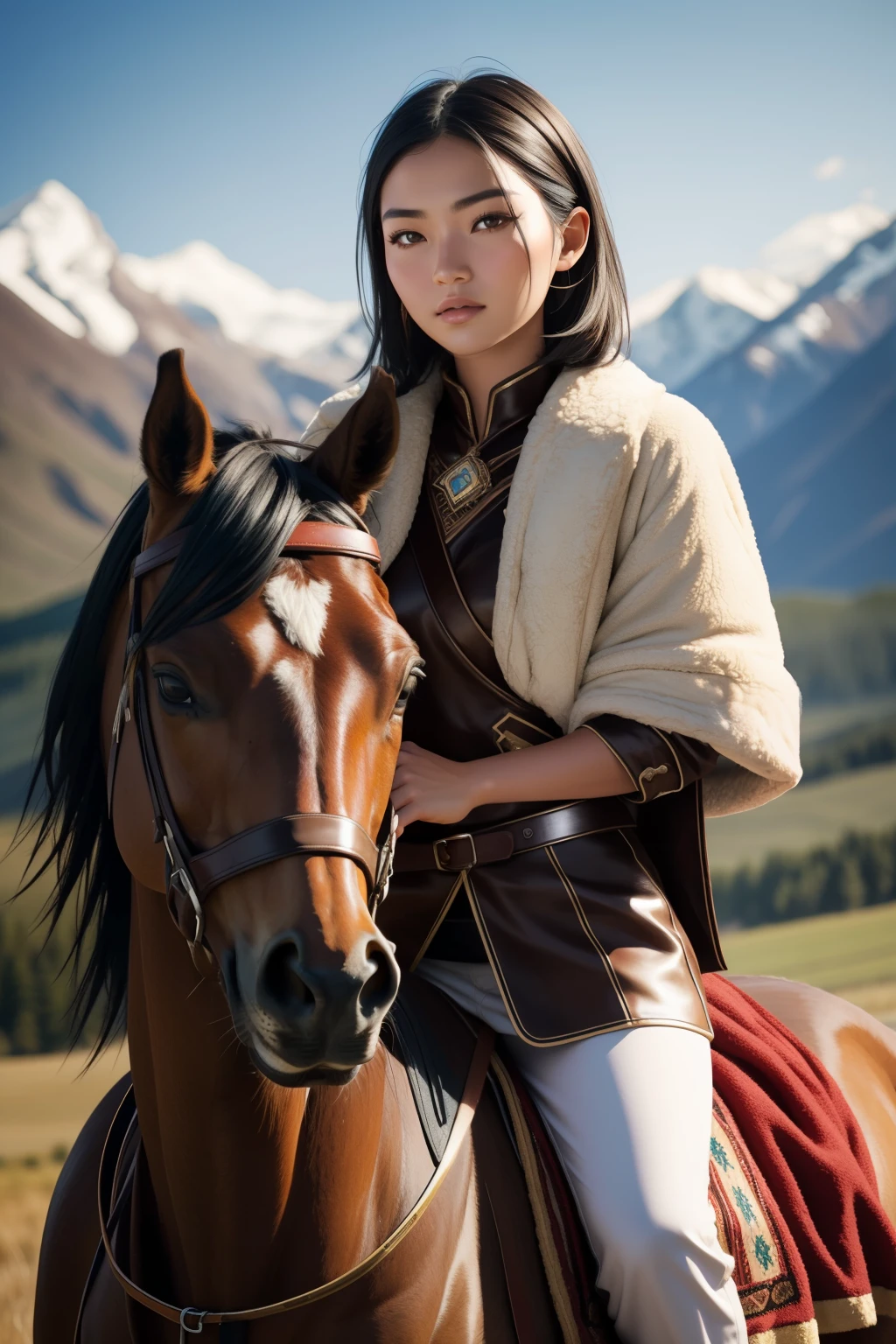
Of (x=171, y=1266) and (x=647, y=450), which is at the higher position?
(x=647, y=450)

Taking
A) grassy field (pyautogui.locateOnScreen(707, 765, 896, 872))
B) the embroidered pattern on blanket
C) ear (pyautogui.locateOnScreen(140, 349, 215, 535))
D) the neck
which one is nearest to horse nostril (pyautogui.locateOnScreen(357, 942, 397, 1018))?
ear (pyautogui.locateOnScreen(140, 349, 215, 535))

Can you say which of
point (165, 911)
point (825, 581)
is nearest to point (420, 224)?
point (165, 911)

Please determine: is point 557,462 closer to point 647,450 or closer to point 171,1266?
point 647,450

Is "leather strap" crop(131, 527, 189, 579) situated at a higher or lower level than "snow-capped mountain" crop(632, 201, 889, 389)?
lower

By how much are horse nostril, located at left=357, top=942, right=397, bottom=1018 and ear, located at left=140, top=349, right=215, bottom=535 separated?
54 cm

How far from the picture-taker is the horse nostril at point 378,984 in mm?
1007

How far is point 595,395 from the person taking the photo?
1.57m

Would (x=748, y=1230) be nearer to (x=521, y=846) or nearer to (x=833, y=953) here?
(x=521, y=846)

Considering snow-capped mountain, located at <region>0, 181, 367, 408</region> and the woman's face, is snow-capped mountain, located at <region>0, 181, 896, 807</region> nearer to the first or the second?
snow-capped mountain, located at <region>0, 181, 367, 408</region>

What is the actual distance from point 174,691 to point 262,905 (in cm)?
24

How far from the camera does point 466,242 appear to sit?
1578 mm

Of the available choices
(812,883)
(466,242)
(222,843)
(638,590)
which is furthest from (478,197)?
(812,883)

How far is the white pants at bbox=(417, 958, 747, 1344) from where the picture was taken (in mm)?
1274

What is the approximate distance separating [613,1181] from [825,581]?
10779 millimetres
